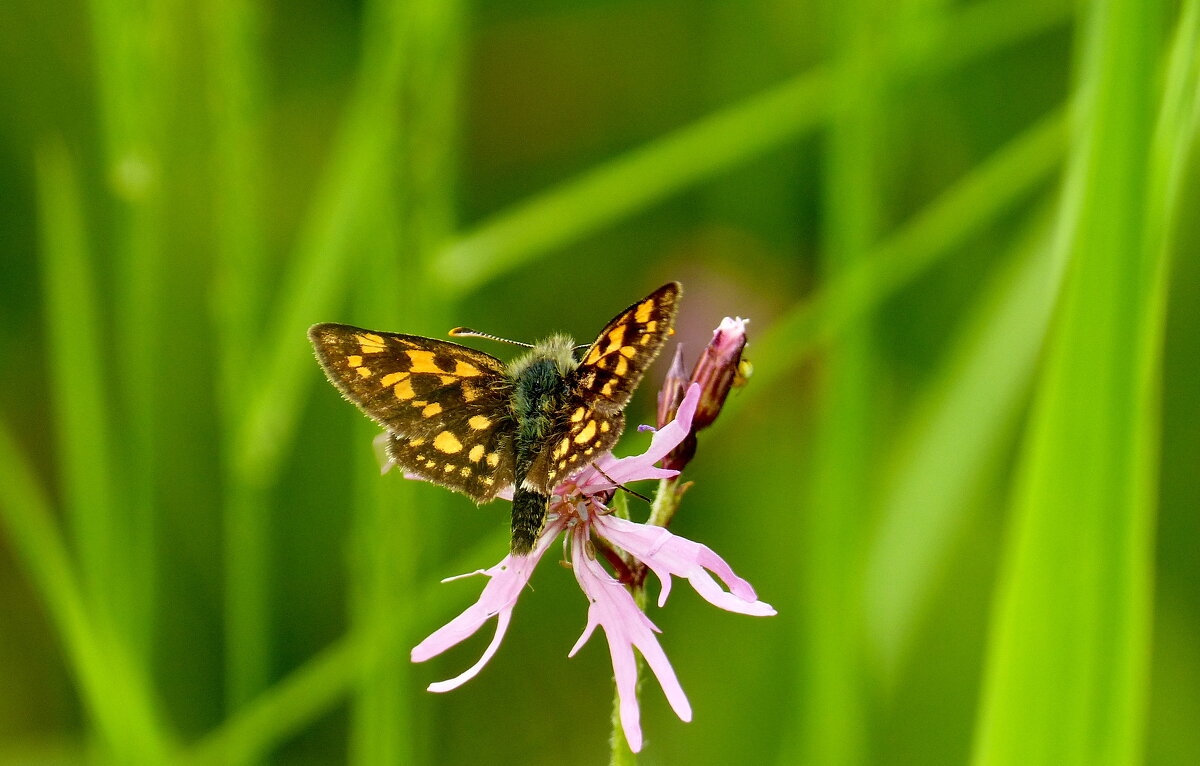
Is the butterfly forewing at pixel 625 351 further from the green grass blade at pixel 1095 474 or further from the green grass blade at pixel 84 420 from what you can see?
the green grass blade at pixel 84 420

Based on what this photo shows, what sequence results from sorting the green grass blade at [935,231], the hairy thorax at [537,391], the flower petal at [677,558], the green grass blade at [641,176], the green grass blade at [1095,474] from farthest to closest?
the green grass blade at [641,176]
the green grass blade at [935,231]
the hairy thorax at [537,391]
the flower petal at [677,558]
the green grass blade at [1095,474]

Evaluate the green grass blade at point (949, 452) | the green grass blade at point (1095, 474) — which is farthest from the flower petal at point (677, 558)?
the green grass blade at point (949, 452)

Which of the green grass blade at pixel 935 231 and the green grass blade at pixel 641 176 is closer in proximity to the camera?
the green grass blade at pixel 935 231

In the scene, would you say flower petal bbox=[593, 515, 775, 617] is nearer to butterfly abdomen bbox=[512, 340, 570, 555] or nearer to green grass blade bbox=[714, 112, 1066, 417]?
butterfly abdomen bbox=[512, 340, 570, 555]

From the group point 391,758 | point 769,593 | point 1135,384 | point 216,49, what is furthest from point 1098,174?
point 769,593

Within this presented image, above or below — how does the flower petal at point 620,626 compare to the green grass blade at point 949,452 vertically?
below

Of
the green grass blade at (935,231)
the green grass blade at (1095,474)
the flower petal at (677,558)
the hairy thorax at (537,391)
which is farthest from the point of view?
the green grass blade at (935,231)

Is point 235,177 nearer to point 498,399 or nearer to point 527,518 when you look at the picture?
point 498,399
